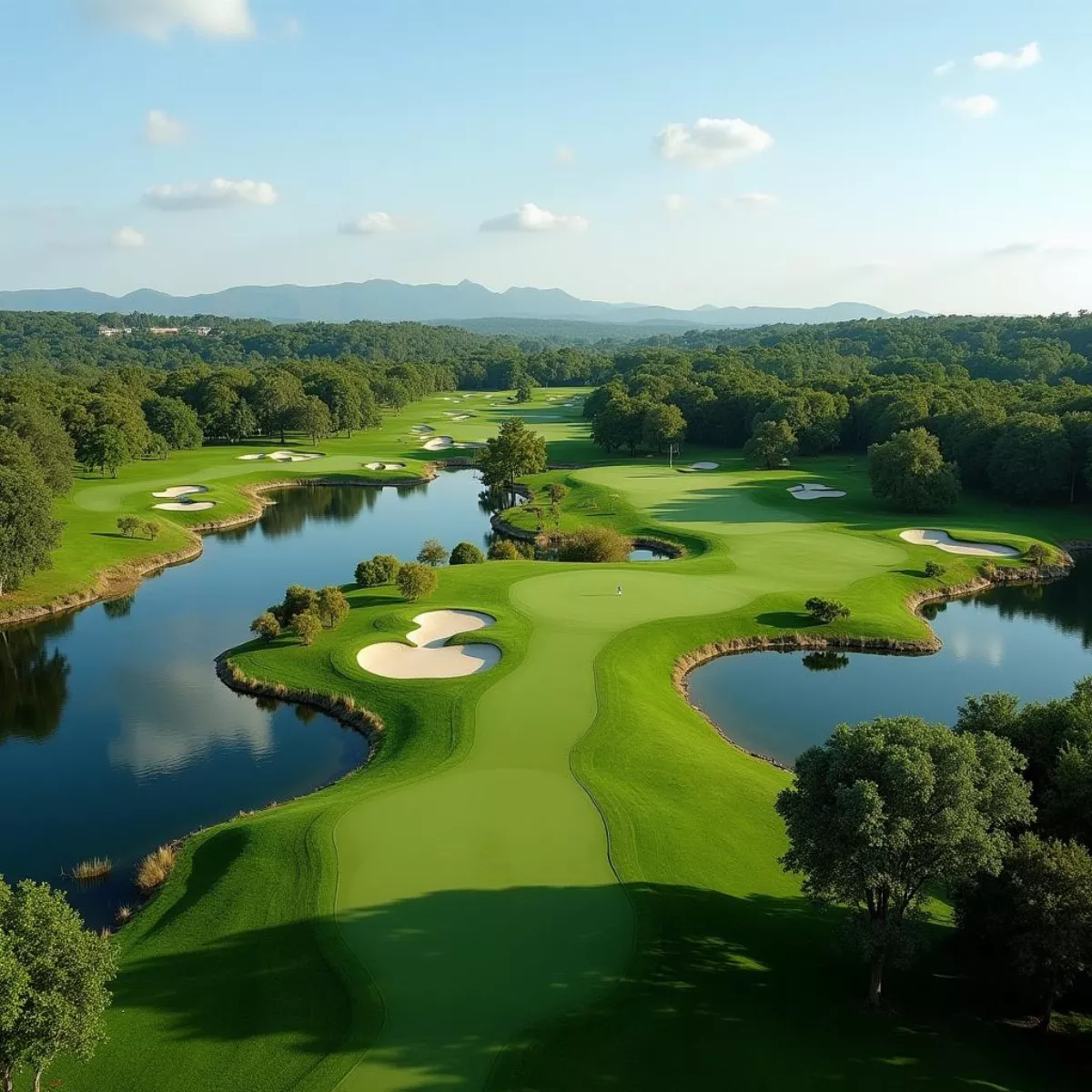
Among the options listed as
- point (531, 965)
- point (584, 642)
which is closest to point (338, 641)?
point (584, 642)

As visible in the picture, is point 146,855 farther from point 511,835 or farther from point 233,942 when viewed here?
point 511,835

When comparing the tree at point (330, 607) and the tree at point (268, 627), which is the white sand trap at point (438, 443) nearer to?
the tree at point (330, 607)

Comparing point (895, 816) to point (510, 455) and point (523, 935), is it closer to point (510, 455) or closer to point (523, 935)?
point (523, 935)

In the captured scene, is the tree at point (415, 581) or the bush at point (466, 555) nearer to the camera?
the tree at point (415, 581)

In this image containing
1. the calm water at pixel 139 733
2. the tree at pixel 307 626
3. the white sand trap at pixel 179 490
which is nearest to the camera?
the calm water at pixel 139 733

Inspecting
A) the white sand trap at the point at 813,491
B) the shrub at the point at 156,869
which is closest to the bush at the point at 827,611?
the shrub at the point at 156,869

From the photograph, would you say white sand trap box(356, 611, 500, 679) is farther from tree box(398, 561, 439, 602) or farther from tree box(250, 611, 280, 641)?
tree box(250, 611, 280, 641)

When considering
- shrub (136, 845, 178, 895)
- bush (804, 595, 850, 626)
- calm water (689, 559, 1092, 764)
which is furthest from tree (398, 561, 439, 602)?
shrub (136, 845, 178, 895)
